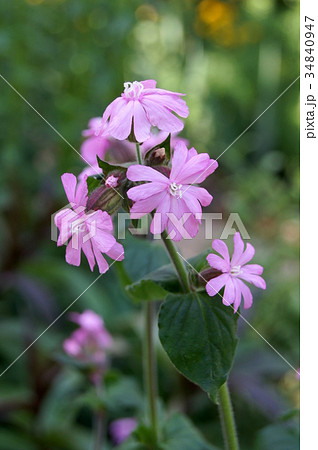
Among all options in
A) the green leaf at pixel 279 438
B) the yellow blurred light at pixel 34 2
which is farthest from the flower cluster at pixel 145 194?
the yellow blurred light at pixel 34 2

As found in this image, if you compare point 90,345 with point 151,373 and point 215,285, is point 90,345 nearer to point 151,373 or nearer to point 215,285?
point 151,373

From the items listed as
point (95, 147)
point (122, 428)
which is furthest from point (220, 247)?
point (122, 428)

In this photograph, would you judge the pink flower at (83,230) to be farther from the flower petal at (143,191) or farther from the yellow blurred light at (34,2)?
the yellow blurred light at (34,2)

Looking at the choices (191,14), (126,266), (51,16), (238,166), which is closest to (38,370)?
(126,266)

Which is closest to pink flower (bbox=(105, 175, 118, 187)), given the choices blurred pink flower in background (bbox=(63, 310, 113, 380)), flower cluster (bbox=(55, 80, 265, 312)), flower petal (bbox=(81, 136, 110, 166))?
flower cluster (bbox=(55, 80, 265, 312))

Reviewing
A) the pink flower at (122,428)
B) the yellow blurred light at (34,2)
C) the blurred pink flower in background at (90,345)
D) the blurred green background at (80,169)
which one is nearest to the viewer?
the blurred pink flower in background at (90,345)
